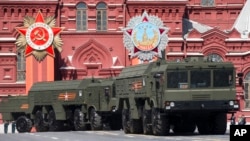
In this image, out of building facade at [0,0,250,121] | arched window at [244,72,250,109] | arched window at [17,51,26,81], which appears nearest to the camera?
building facade at [0,0,250,121]

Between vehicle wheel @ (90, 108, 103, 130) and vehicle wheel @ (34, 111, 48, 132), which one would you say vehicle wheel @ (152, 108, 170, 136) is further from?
vehicle wheel @ (34, 111, 48, 132)

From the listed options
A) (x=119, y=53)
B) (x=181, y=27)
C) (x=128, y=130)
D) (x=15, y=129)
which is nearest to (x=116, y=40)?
(x=119, y=53)

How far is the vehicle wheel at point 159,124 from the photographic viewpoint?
97.3 ft

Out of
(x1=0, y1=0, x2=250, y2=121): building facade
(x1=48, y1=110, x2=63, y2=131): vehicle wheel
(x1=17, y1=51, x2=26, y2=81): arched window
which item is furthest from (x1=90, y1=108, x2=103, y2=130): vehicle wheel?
(x1=17, y1=51, x2=26, y2=81): arched window

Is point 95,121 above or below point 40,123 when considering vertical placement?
above

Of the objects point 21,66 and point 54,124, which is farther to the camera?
point 21,66

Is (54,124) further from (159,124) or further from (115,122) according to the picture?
(159,124)

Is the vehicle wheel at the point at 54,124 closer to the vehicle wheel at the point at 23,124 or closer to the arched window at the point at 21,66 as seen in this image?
the vehicle wheel at the point at 23,124

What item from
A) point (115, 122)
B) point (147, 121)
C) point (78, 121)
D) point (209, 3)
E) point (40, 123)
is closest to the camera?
point (147, 121)

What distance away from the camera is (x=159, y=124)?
2986 centimetres

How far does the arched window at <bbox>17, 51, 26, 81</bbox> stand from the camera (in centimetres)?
6206

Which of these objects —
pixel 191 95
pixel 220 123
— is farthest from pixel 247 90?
pixel 191 95

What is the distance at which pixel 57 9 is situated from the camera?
61.8 metres

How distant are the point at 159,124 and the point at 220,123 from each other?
2343 millimetres
